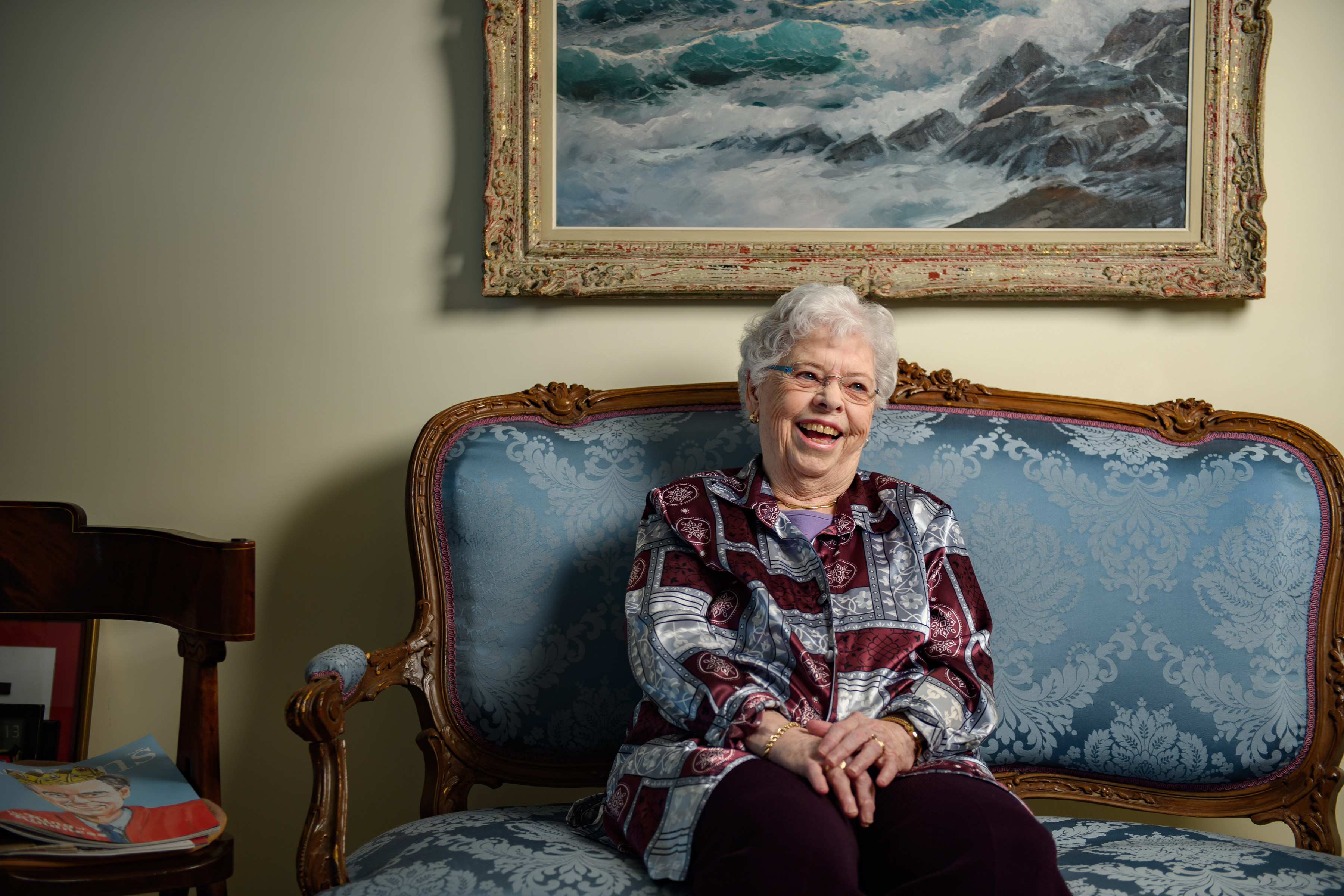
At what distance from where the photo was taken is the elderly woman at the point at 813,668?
110 centimetres

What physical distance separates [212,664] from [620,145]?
1.31 meters

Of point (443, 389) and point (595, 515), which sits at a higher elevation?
point (443, 389)

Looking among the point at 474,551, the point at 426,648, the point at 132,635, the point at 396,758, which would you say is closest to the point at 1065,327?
the point at 474,551

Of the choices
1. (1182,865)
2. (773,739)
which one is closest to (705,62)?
(773,739)

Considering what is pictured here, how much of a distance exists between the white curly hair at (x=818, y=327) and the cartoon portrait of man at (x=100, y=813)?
44.2 inches

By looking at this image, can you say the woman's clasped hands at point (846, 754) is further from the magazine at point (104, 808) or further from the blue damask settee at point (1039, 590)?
the magazine at point (104, 808)

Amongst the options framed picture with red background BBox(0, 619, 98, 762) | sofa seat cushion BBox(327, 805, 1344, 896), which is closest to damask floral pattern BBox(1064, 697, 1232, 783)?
sofa seat cushion BBox(327, 805, 1344, 896)

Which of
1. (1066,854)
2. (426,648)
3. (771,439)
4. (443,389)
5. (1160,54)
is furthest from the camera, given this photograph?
(443,389)

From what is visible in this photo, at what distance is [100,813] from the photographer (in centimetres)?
123

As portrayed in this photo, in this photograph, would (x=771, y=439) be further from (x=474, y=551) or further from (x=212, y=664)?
(x=212, y=664)

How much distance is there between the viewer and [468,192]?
1960 mm

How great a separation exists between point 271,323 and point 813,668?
146 centimetres

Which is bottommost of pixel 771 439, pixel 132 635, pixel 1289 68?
pixel 132 635

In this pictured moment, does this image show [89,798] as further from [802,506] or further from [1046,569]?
[1046,569]
